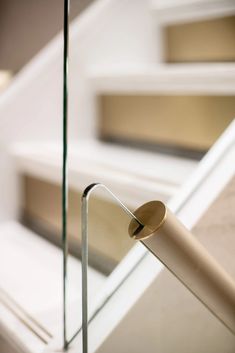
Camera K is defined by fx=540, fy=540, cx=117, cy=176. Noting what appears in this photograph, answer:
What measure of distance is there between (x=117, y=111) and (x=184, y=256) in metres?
1.10

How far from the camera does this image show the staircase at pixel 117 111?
4.25ft

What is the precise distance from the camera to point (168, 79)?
4.64ft

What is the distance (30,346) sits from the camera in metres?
0.87

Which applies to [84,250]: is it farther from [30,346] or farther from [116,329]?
[30,346]

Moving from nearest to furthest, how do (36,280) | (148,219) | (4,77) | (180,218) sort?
1. (148,219)
2. (180,218)
3. (36,280)
4. (4,77)

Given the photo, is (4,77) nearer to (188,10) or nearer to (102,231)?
(188,10)

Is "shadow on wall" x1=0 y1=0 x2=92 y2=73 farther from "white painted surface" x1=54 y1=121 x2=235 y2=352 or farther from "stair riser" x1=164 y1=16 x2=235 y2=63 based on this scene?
"white painted surface" x1=54 y1=121 x2=235 y2=352

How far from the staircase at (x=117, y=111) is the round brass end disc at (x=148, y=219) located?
49 cm


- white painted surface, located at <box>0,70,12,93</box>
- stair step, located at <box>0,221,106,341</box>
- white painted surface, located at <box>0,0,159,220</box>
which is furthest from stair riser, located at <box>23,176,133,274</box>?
white painted surface, located at <box>0,70,12,93</box>

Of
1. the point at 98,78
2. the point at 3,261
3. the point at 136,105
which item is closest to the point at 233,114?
the point at 136,105

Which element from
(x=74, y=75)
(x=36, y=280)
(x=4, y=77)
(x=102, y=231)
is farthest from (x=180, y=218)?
(x=4, y=77)

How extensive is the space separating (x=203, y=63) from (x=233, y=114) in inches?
14.5

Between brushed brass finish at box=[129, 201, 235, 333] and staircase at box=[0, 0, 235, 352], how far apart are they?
17.7 inches

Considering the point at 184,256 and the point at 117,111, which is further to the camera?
the point at 117,111
